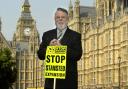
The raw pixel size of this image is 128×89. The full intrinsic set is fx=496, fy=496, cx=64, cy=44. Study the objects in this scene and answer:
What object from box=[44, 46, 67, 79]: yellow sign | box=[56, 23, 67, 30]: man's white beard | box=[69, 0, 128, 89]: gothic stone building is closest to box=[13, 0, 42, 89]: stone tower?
box=[69, 0, 128, 89]: gothic stone building

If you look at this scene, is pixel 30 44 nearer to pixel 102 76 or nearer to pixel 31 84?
pixel 31 84

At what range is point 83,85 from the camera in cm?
8275

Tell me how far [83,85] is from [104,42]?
1258 centimetres

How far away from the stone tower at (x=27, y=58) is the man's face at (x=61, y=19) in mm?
99840

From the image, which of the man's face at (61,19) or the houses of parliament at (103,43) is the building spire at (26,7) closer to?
the houses of parliament at (103,43)

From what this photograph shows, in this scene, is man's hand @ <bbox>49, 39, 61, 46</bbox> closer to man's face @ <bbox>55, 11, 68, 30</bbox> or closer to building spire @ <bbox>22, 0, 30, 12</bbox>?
man's face @ <bbox>55, 11, 68, 30</bbox>

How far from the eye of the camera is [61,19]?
448 inches

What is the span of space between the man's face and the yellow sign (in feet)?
1.61

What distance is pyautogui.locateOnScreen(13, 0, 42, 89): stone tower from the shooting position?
4722 inches

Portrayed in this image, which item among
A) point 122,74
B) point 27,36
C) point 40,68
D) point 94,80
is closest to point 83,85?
point 94,80

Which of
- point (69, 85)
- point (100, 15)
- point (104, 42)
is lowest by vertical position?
point (69, 85)

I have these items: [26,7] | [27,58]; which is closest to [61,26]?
[27,58]

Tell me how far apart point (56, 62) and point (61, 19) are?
1.03m

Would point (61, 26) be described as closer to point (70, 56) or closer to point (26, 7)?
point (70, 56)
